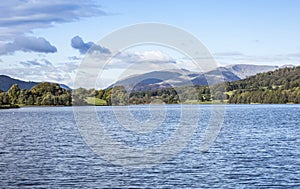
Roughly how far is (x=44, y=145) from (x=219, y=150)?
20599 millimetres

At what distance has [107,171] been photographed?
126 feet

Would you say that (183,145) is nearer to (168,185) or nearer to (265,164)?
(265,164)

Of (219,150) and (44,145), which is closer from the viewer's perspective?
(219,150)

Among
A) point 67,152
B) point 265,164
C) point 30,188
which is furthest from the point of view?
point 67,152

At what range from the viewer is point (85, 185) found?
32938 mm

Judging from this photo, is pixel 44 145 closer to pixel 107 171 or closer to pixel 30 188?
pixel 107 171

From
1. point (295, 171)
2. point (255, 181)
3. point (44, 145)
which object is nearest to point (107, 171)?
point (255, 181)

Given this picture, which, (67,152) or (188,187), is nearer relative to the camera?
(188,187)

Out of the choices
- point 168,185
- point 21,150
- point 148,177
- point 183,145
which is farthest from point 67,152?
point 168,185

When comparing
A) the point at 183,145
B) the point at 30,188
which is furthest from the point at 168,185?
the point at 183,145

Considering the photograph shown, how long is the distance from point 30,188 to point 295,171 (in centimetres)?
1946

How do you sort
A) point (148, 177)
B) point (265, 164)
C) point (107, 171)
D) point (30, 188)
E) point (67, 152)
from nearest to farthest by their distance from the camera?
1. point (30, 188)
2. point (148, 177)
3. point (107, 171)
4. point (265, 164)
5. point (67, 152)

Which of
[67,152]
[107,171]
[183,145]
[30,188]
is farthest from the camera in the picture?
[183,145]

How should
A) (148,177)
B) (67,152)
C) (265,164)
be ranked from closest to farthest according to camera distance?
(148,177) < (265,164) < (67,152)
